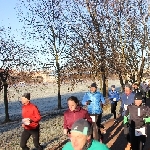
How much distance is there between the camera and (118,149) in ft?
36.7

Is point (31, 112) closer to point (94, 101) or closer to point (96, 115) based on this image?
point (94, 101)

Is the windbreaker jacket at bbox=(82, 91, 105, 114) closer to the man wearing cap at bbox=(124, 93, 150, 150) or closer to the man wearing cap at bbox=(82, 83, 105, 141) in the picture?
the man wearing cap at bbox=(82, 83, 105, 141)

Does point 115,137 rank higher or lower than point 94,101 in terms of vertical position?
lower

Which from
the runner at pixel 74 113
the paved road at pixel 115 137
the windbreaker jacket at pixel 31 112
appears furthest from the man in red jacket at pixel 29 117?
the paved road at pixel 115 137

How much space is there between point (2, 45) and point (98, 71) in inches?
322

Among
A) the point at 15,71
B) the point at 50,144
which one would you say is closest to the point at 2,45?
the point at 15,71

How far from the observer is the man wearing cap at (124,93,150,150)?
8.62 m

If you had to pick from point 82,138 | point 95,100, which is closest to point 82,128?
point 82,138

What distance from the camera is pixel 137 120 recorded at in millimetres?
8742

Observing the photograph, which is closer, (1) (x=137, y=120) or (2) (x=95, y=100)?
(1) (x=137, y=120)

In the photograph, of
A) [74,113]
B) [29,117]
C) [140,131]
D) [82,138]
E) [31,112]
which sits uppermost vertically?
[82,138]

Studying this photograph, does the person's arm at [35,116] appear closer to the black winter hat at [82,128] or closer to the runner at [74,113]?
the runner at [74,113]

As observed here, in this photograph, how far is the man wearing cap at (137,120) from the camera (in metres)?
8.62

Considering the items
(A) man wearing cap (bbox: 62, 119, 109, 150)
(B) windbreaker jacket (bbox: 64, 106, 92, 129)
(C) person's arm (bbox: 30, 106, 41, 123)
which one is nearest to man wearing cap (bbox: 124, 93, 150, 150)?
(B) windbreaker jacket (bbox: 64, 106, 92, 129)
